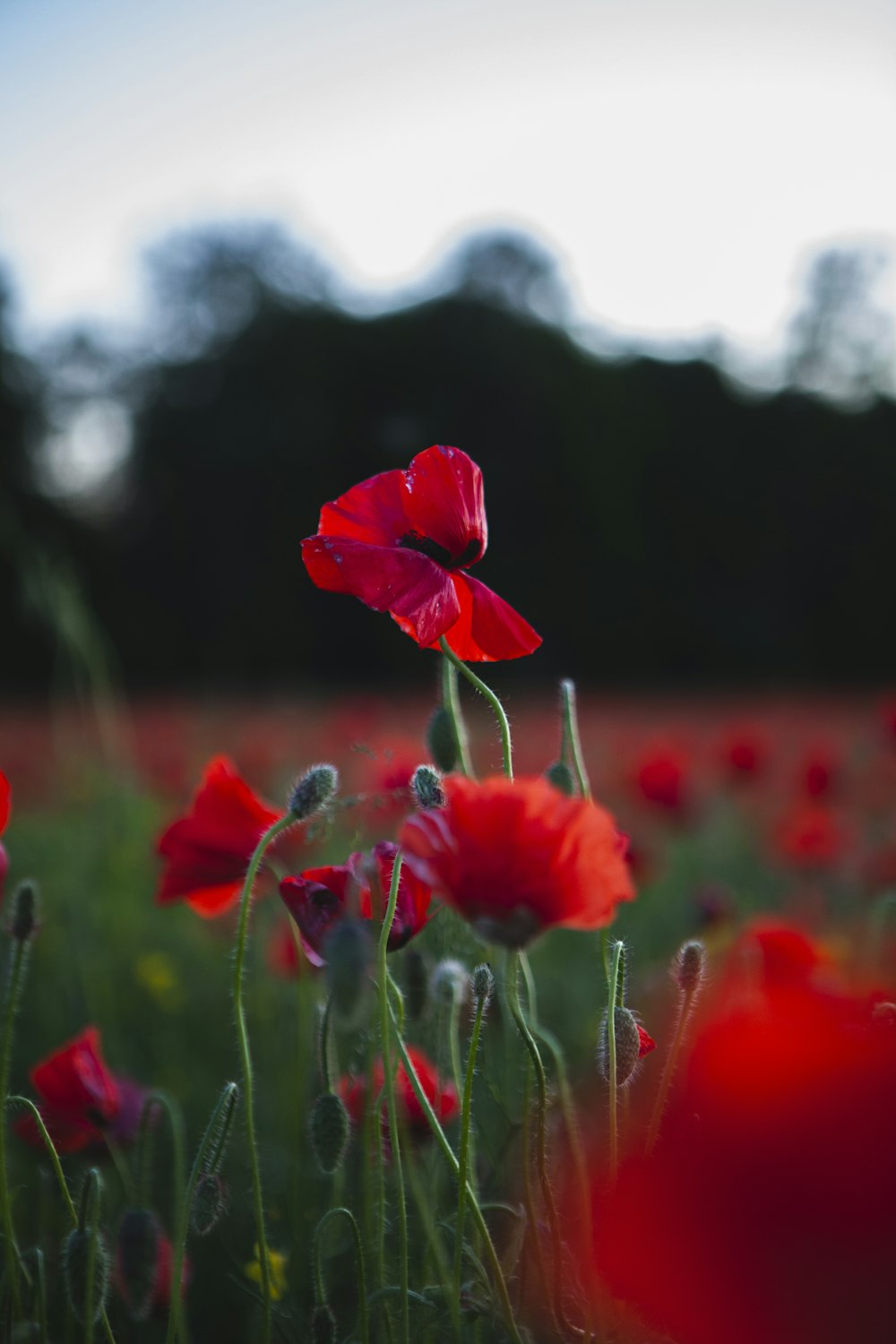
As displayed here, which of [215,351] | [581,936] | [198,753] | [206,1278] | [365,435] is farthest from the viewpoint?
[215,351]

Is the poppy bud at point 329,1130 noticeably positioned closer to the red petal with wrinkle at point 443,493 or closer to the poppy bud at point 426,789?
the poppy bud at point 426,789

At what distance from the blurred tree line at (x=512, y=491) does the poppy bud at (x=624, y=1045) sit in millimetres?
6603

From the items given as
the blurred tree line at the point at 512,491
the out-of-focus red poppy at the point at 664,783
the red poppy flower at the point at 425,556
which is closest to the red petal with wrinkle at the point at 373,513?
the red poppy flower at the point at 425,556

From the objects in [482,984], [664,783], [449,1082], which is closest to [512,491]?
[664,783]

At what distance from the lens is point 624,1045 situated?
735 millimetres

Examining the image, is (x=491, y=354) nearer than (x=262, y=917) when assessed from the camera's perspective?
No

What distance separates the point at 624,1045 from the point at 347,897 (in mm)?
212

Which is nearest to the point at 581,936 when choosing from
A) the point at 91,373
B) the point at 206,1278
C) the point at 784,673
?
the point at 206,1278

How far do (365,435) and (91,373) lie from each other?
3838 millimetres

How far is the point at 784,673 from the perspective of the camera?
26.5ft

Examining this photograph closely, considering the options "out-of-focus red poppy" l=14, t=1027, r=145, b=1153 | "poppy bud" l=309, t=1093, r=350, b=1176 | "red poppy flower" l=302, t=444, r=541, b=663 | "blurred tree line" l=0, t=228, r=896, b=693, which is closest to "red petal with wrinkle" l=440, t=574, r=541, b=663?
"red poppy flower" l=302, t=444, r=541, b=663

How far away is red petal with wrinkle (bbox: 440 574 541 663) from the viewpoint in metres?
0.81

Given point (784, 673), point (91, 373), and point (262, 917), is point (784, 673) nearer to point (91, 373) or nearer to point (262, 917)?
point (262, 917)

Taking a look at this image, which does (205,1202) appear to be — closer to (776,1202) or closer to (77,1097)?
(77,1097)
